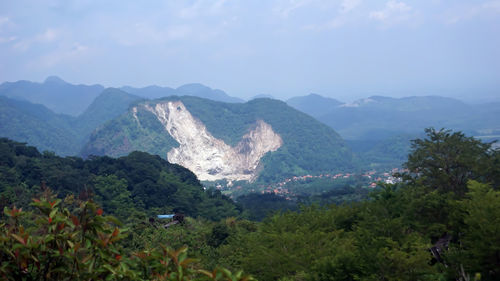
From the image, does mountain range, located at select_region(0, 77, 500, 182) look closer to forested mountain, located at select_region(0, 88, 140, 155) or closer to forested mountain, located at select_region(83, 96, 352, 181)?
forested mountain, located at select_region(83, 96, 352, 181)

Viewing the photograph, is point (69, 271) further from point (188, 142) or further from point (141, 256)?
point (188, 142)

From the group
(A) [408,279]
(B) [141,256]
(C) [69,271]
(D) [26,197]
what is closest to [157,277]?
(B) [141,256]

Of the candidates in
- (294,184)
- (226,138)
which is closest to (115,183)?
(294,184)

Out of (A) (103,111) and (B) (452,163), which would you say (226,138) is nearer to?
(B) (452,163)

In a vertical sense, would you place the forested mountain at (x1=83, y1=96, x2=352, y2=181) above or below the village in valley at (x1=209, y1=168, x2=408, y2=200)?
above

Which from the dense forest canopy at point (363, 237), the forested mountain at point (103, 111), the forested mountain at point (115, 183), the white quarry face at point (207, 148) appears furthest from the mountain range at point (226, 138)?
the dense forest canopy at point (363, 237)

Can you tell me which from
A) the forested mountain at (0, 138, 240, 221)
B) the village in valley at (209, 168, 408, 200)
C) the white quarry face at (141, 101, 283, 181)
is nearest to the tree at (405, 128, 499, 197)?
the forested mountain at (0, 138, 240, 221)

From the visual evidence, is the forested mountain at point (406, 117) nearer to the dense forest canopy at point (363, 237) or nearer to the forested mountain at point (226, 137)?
the forested mountain at point (226, 137)
